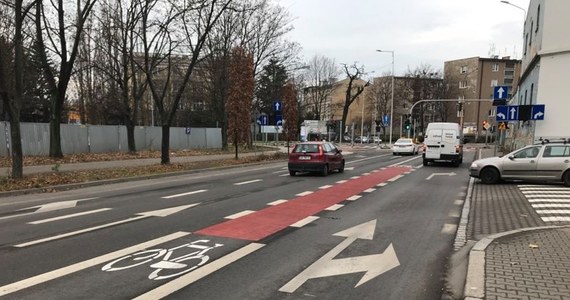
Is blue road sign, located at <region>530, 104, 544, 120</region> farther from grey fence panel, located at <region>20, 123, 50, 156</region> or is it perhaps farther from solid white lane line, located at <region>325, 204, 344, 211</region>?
grey fence panel, located at <region>20, 123, 50, 156</region>

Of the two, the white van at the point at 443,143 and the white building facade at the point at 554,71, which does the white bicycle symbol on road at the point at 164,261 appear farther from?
the white van at the point at 443,143

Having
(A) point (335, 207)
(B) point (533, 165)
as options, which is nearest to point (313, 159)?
(B) point (533, 165)

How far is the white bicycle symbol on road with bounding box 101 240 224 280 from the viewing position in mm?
5832

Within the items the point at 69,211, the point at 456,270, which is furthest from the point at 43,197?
the point at 456,270

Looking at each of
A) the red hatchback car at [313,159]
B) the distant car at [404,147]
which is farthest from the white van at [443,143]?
the distant car at [404,147]

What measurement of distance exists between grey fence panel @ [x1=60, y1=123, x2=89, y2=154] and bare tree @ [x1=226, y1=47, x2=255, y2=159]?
35.3 ft

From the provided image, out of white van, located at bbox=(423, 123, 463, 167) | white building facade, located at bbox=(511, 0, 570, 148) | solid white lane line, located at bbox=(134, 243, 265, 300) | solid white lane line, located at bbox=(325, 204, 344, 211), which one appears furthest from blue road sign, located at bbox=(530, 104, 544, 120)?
solid white lane line, located at bbox=(134, 243, 265, 300)

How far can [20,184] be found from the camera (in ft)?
48.0

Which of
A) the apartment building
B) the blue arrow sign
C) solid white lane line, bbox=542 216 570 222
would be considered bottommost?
solid white lane line, bbox=542 216 570 222

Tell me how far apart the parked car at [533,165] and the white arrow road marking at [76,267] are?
13.2 m

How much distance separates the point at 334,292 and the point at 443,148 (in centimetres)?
2381

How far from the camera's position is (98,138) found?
34.4 meters

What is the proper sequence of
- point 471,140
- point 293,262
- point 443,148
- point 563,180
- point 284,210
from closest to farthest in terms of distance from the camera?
1. point 293,262
2. point 284,210
3. point 563,180
4. point 443,148
5. point 471,140

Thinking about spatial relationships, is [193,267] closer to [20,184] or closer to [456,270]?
[456,270]
